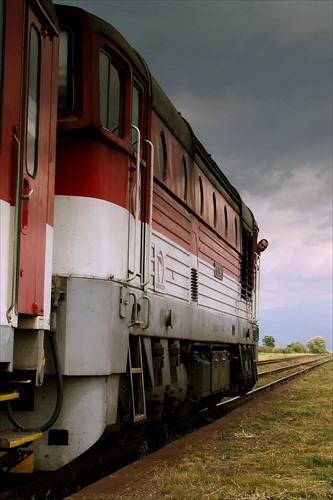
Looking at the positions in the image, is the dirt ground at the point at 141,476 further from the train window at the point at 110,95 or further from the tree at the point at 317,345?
the tree at the point at 317,345

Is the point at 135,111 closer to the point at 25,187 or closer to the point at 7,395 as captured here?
the point at 25,187

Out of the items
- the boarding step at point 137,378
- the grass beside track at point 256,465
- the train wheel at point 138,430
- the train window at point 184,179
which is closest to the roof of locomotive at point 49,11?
the boarding step at point 137,378

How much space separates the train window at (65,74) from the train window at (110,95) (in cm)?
29

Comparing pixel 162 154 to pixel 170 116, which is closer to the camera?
pixel 162 154

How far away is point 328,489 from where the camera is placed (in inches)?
285

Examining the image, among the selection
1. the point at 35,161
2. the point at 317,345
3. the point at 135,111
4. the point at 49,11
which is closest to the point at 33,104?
the point at 35,161

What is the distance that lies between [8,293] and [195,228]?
6381 mm

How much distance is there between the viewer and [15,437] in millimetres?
5785

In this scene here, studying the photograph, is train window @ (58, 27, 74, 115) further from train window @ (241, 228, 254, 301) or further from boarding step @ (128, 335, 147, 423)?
train window @ (241, 228, 254, 301)

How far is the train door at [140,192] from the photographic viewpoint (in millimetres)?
7871

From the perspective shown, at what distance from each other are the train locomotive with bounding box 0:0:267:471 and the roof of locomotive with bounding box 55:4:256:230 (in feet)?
0.11

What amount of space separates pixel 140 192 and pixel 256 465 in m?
3.28

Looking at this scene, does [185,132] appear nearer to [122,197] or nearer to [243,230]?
[122,197]

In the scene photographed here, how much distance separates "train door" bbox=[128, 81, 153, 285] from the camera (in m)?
7.87
